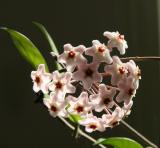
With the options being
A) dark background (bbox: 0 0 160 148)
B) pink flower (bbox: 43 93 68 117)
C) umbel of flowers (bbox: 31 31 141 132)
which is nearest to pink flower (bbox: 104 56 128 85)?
umbel of flowers (bbox: 31 31 141 132)

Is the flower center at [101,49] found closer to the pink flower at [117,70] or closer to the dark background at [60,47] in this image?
the pink flower at [117,70]

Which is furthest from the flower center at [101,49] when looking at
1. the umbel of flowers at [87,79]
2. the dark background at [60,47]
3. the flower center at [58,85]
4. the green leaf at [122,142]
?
the dark background at [60,47]

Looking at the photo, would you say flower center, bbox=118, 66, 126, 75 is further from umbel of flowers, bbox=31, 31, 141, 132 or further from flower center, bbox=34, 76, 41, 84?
flower center, bbox=34, 76, 41, 84

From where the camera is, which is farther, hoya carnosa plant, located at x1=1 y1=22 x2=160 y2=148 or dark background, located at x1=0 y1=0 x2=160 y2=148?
dark background, located at x1=0 y1=0 x2=160 y2=148

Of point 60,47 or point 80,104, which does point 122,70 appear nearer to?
point 80,104

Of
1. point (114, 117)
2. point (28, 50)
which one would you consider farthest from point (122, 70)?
point (28, 50)

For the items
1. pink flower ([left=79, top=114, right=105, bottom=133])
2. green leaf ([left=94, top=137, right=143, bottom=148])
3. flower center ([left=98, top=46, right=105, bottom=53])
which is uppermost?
flower center ([left=98, top=46, right=105, bottom=53])
